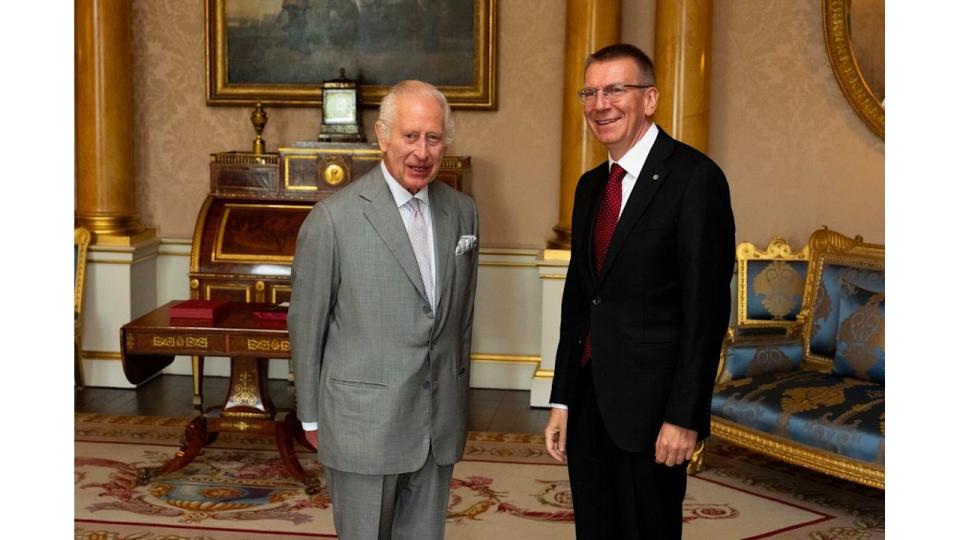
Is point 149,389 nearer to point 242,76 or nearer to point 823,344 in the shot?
point 242,76

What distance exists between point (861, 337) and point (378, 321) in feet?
10.7

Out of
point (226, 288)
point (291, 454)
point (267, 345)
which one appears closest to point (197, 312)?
point (267, 345)

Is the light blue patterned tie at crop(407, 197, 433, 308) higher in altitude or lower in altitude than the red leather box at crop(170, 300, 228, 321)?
higher

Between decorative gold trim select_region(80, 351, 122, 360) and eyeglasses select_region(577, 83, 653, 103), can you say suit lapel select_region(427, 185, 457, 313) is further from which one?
decorative gold trim select_region(80, 351, 122, 360)

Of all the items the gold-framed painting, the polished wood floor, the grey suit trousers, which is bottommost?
the polished wood floor

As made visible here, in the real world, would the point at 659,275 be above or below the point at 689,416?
above

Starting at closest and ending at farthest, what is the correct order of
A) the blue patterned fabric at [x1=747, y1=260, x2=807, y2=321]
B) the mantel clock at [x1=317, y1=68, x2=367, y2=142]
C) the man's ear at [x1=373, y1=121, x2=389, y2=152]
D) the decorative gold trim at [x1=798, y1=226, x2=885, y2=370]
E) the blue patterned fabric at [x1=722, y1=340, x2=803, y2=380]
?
the man's ear at [x1=373, y1=121, x2=389, y2=152] → the blue patterned fabric at [x1=722, y1=340, x2=803, y2=380] → the decorative gold trim at [x1=798, y1=226, x2=885, y2=370] → the blue patterned fabric at [x1=747, y1=260, x2=807, y2=321] → the mantel clock at [x1=317, y1=68, x2=367, y2=142]

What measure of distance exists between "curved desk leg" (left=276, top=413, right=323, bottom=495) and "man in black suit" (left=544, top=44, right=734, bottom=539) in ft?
7.82

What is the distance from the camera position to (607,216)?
9.24ft

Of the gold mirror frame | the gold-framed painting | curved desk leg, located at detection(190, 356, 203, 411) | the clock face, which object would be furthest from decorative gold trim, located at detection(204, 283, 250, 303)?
the gold mirror frame

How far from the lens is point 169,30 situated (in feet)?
24.3

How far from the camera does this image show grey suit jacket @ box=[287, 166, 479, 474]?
9.04 ft

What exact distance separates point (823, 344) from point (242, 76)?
404cm
